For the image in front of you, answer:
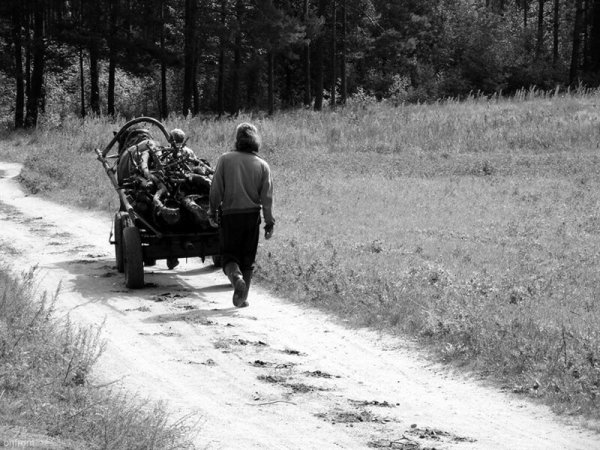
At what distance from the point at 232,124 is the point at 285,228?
672 inches

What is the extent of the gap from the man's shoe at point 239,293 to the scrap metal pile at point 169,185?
4.86 ft

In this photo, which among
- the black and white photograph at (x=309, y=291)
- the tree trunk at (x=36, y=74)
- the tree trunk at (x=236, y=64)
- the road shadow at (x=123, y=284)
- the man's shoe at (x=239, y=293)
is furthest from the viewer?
the tree trunk at (x=236, y=64)

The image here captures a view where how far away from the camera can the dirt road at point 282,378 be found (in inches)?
274

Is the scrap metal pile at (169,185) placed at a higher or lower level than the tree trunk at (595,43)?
lower

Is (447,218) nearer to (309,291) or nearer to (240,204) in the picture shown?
(309,291)

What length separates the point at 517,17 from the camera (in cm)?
7700

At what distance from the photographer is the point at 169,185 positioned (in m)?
13.0

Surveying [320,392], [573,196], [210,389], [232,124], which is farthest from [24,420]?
[232,124]

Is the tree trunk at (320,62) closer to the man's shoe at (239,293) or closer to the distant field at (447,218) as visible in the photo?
the distant field at (447,218)

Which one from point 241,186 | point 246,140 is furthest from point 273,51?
point 241,186

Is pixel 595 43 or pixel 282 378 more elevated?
pixel 595 43

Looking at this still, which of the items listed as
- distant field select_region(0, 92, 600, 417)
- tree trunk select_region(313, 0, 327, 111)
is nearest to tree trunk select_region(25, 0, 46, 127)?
distant field select_region(0, 92, 600, 417)

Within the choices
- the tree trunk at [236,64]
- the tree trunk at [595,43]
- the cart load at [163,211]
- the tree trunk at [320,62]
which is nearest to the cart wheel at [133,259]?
the cart load at [163,211]

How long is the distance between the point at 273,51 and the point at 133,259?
1479 inches
